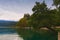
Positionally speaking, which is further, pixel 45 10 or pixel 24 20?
A: pixel 24 20

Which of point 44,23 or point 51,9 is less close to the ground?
point 51,9

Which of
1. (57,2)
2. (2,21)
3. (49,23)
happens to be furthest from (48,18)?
(2,21)

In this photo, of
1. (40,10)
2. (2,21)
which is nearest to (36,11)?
(40,10)

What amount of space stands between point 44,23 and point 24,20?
6.03 meters

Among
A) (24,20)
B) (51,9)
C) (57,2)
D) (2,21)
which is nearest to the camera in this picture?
(57,2)

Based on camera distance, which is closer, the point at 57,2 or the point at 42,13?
the point at 57,2

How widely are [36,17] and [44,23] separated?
836 mm

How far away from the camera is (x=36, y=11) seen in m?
16.7

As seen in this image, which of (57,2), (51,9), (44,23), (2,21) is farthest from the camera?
(2,21)

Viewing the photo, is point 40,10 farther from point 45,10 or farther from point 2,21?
point 2,21

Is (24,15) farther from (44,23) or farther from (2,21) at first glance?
(44,23)

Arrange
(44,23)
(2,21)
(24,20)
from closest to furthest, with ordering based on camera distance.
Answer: (44,23), (2,21), (24,20)

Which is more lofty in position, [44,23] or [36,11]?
[36,11]

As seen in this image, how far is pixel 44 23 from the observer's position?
52.6ft
